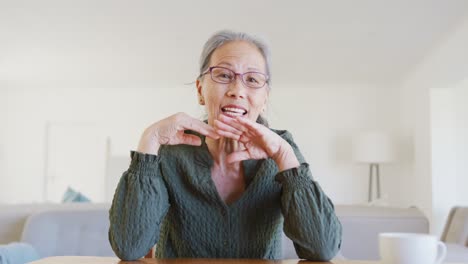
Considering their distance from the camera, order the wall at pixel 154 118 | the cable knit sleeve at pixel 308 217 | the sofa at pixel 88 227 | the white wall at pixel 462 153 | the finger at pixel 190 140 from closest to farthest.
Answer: the cable knit sleeve at pixel 308 217 → the finger at pixel 190 140 → the sofa at pixel 88 227 → the white wall at pixel 462 153 → the wall at pixel 154 118

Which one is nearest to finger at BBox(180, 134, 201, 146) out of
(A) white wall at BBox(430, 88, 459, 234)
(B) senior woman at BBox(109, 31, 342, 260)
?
(B) senior woman at BBox(109, 31, 342, 260)

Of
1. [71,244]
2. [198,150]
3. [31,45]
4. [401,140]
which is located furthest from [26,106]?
[198,150]

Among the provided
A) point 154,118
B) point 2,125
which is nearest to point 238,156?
point 154,118

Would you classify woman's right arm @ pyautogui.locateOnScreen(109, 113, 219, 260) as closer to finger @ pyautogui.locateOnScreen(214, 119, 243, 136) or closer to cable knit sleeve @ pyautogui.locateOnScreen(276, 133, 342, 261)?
finger @ pyautogui.locateOnScreen(214, 119, 243, 136)

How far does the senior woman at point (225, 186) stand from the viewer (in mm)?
1115

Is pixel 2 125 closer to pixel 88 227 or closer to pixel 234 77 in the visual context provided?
pixel 88 227

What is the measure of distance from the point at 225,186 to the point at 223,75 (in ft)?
0.89

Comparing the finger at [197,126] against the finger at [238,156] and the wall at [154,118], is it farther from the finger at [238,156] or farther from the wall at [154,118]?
the wall at [154,118]

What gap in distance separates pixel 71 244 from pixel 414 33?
3.49 metres

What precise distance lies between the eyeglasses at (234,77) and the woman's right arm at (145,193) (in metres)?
0.15

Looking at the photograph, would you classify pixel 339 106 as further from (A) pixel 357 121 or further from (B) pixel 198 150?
(B) pixel 198 150

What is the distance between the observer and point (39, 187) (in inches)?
299

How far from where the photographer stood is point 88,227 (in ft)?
7.80

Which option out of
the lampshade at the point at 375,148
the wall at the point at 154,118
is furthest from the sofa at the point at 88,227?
the wall at the point at 154,118
